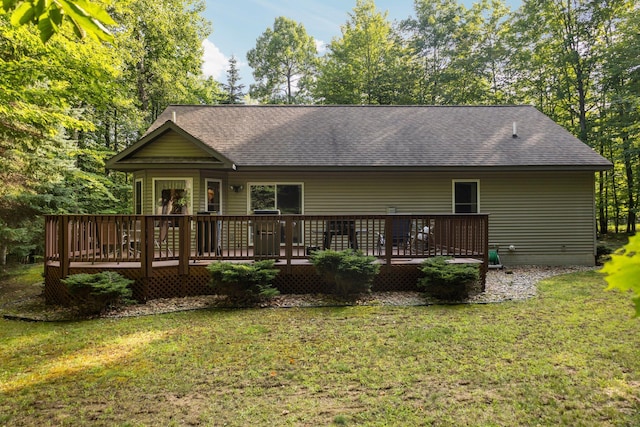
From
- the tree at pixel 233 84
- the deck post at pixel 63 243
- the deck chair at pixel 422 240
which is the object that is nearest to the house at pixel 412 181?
the deck chair at pixel 422 240

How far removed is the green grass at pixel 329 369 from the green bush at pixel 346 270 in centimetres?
81

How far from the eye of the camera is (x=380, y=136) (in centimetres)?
1105

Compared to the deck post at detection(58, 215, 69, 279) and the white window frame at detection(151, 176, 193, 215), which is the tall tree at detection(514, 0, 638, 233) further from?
the deck post at detection(58, 215, 69, 279)

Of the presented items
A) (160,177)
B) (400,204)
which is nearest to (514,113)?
(400,204)

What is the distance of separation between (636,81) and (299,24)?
22400 millimetres

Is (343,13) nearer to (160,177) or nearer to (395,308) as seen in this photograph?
(160,177)

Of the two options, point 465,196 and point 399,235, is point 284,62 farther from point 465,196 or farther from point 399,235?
point 399,235

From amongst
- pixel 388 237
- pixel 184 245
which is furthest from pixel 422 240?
pixel 184 245

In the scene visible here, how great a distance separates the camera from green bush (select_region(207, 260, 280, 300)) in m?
5.72

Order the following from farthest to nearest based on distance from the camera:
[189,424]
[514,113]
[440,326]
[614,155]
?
[614,155]
[514,113]
[440,326]
[189,424]

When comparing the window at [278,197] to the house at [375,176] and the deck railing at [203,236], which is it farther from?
the deck railing at [203,236]

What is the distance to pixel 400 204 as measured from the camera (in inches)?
397

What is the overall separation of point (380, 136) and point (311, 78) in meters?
18.6

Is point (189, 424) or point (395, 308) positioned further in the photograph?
point (395, 308)
